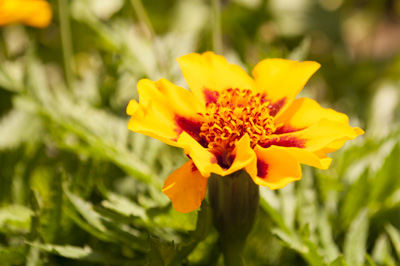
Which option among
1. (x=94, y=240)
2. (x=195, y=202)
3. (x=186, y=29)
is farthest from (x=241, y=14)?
(x=195, y=202)

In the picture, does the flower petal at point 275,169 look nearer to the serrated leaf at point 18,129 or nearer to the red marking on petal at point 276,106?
the red marking on petal at point 276,106

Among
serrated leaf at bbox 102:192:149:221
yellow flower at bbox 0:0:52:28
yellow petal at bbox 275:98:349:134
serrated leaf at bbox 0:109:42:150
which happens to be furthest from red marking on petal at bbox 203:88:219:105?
serrated leaf at bbox 0:109:42:150

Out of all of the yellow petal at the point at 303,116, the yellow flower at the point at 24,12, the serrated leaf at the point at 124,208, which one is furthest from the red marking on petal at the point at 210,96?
the yellow flower at the point at 24,12

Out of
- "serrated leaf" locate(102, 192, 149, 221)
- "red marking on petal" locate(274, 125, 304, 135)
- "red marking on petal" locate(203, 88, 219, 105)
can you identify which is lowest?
"serrated leaf" locate(102, 192, 149, 221)

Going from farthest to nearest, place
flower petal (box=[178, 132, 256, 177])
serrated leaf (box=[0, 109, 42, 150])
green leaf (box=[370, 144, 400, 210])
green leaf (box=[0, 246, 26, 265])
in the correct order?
serrated leaf (box=[0, 109, 42, 150]), green leaf (box=[370, 144, 400, 210]), green leaf (box=[0, 246, 26, 265]), flower petal (box=[178, 132, 256, 177])

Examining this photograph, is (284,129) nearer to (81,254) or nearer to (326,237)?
(326,237)

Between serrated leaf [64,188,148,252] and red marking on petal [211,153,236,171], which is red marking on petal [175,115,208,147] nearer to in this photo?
red marking on petal [211,153,236,171]
